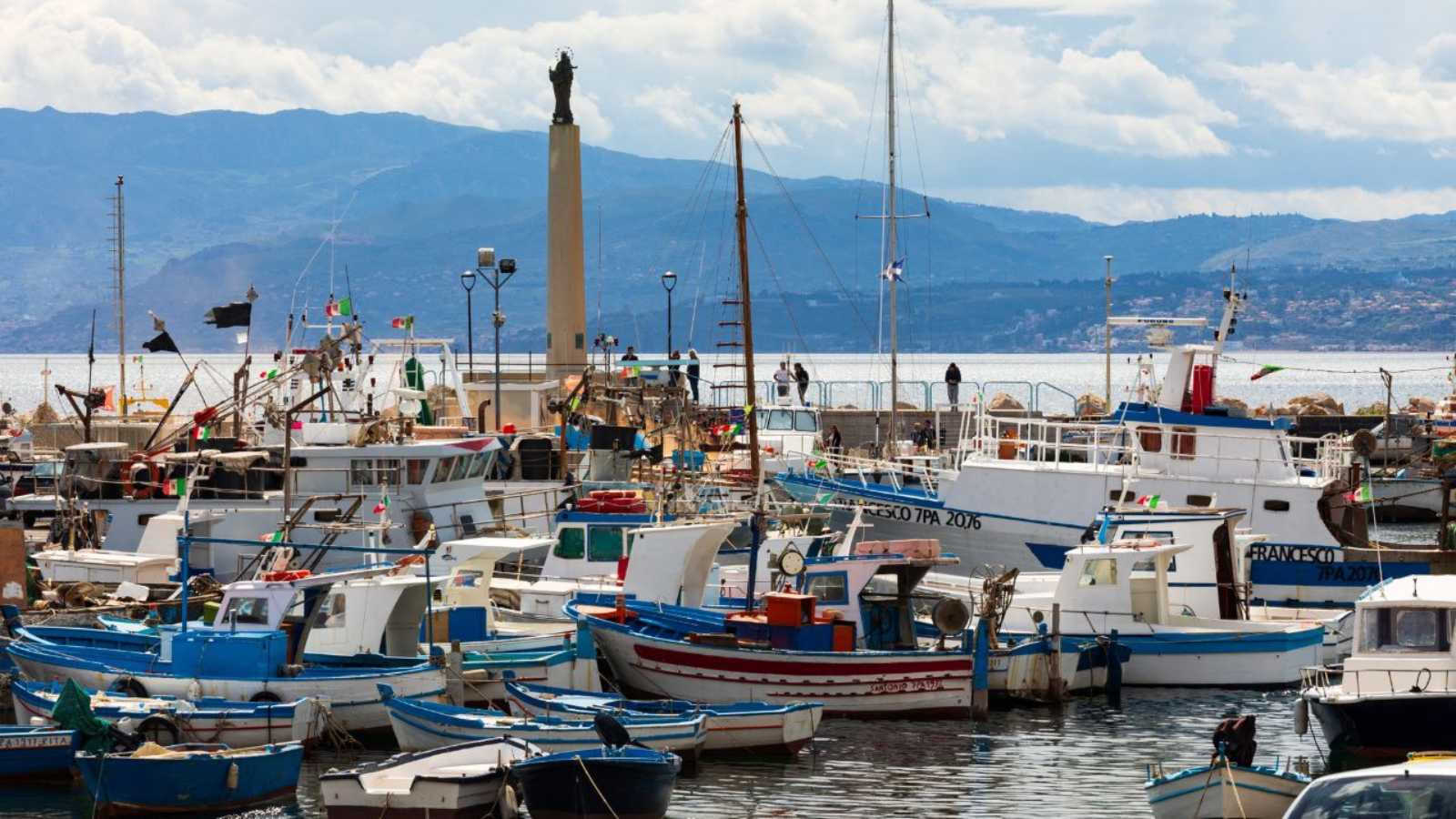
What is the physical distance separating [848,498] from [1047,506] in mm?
4435

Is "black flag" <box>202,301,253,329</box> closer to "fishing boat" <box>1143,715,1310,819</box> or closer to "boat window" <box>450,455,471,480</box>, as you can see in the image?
"boat window" <box>450,455,471,480</box>

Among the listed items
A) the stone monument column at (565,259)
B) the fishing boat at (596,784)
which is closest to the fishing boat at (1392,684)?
the fishing boat at (596,784)

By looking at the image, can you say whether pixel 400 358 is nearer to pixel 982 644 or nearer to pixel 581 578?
pixel 581 578

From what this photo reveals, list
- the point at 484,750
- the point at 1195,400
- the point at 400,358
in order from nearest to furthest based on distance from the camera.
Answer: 1. the point at 484,750
2. the point at 1195,400
3. the point at 400,358

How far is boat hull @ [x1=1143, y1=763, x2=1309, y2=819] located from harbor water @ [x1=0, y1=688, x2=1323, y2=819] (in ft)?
11.2

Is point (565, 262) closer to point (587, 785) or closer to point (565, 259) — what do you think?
point (565, 259)

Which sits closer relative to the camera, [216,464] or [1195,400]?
[216,464]

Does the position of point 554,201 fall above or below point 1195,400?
above

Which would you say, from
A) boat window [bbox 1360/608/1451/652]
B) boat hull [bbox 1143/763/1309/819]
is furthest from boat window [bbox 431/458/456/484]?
boat hull [bbox 1143/763/1309/819]

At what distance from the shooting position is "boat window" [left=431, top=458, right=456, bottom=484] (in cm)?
3756

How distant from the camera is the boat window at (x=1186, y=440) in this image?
127 feet

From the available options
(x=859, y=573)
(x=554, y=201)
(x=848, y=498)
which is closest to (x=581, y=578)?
(x=859, y=573)

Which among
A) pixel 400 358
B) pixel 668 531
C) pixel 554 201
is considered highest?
pixel 554 201

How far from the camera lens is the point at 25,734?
2272cm
